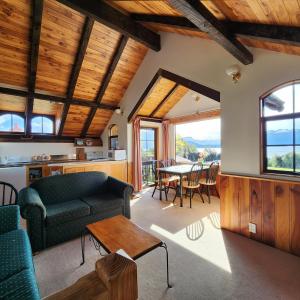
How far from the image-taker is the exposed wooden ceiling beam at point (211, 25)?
168 cm

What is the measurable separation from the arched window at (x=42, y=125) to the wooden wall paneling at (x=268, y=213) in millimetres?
5323

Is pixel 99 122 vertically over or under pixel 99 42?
under

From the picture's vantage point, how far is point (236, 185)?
2.75 meters

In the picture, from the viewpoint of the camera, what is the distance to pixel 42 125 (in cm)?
520

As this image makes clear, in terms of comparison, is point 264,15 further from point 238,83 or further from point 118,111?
point 118,111

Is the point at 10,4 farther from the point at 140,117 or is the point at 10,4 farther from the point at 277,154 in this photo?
the point at 277,154

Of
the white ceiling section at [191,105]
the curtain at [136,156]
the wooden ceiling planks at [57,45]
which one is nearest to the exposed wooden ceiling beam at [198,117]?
the white ceiling section at [191,105]

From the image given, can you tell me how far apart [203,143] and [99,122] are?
322 cm

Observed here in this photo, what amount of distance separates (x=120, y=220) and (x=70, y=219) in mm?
824

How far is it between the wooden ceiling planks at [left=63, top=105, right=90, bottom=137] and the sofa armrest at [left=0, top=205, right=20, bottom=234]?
3.38 metres

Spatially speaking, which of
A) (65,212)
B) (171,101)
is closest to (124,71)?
(171,101)

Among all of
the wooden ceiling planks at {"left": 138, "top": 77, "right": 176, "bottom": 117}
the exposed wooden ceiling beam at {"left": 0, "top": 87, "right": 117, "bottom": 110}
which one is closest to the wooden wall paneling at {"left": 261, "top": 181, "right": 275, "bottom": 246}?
the wooden ceiling planks at {"left": 138, "top": 77, "right": 176, "bottom": 117}

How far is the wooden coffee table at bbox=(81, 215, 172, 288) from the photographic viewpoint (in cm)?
167

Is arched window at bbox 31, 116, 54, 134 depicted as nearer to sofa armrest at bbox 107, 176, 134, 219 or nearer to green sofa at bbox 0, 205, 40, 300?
sofa armrest at bbox 107, 176, 134, 219
